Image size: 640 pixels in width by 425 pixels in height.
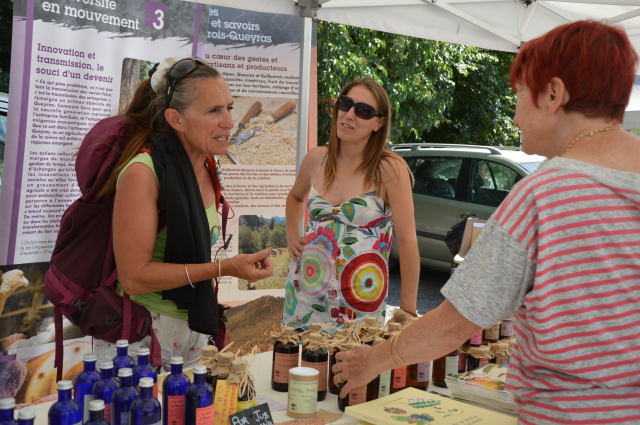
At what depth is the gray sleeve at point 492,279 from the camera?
3.98ft

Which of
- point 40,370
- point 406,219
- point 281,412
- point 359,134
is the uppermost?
point 359,134

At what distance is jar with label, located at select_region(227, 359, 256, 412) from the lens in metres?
1.57

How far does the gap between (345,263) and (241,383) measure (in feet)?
4.16

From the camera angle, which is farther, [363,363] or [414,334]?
[363,363]

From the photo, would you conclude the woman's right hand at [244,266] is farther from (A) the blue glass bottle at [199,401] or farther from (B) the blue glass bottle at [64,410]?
(B) the blue glass bottle at [64,410]

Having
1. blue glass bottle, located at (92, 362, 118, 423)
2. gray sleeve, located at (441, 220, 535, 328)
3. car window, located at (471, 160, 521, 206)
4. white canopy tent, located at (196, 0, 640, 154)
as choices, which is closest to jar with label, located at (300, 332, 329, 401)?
blue glass bottle, located at (92, 362, 118, 423)

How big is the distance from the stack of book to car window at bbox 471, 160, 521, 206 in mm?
5334

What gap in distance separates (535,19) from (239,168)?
8.07 ft

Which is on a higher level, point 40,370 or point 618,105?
point 618,105

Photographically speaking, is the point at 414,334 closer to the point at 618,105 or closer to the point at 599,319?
the point at 599,319

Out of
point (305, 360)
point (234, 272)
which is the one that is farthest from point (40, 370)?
point (305, 360)

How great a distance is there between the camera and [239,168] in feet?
12.2

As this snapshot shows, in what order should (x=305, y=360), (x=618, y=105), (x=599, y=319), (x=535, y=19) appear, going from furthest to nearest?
(x=535, y=19), (x=305, y=360), (x=618, y=105), (x=599, y=319)

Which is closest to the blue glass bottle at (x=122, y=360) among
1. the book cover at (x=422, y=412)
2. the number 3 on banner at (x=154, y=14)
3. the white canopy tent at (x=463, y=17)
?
the book cover at (x=422, y=412)
